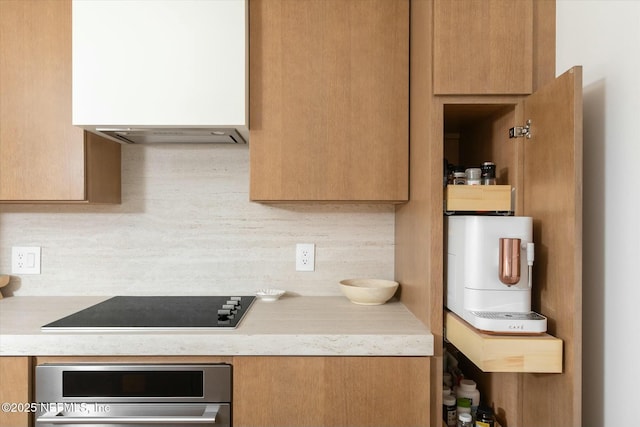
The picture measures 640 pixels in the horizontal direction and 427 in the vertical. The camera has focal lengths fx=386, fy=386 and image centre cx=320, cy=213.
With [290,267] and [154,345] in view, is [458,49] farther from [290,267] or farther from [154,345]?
[154,345]

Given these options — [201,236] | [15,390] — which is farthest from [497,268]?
[15,390]

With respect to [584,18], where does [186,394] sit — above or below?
below

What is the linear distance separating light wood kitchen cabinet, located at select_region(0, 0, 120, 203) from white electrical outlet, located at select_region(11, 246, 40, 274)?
1.28 feet

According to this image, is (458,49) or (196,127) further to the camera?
(196,127)

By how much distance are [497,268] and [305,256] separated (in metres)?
0.87

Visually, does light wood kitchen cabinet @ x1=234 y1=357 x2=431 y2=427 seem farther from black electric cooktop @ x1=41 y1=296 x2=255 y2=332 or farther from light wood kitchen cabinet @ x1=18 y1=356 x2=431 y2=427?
black electric cooktop @ x1=41 y1=296 x2=255 y2=332

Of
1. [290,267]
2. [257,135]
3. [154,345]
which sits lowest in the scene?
[154,345]

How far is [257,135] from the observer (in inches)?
54.9

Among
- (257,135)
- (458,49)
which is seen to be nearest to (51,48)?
(257,135)

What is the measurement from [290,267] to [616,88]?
1.30 metres

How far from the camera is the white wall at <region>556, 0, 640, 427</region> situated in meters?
0.90

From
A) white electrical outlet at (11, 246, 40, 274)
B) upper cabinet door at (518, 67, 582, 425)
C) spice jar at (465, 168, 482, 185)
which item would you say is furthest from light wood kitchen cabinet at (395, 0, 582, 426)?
white electrical outlet at (11, 246, 40, 274)

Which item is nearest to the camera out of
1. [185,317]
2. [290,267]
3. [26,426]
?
[26,426]

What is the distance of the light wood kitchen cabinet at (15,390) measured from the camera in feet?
3.75
